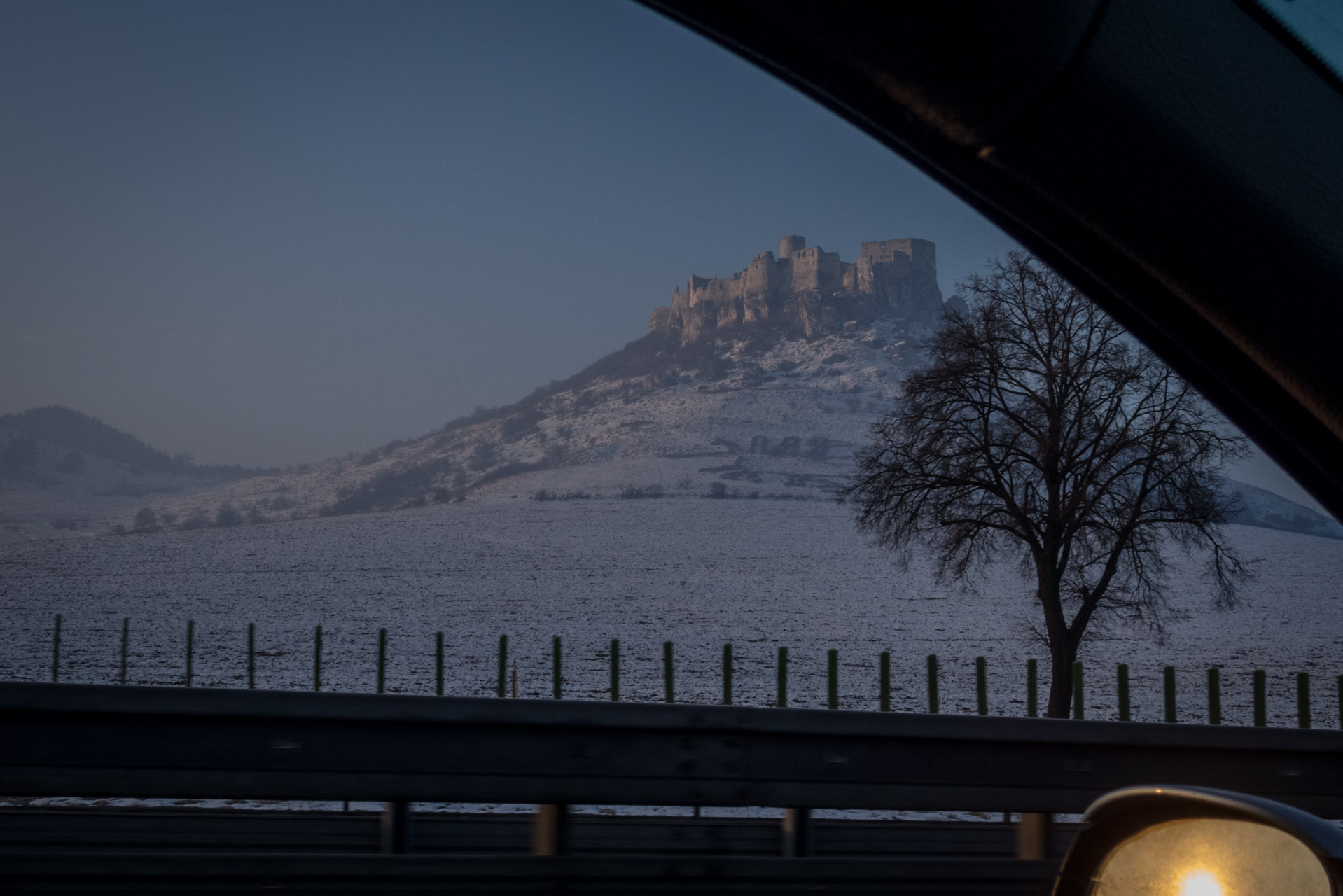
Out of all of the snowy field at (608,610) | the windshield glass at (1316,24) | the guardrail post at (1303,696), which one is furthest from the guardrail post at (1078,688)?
the windshield glass at (1316,24)

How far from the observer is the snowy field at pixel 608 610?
2320cm

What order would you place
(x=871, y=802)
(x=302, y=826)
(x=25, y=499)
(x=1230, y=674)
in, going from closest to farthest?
1. (x=871, y=802)
2. (x=302, y=826)
3. (x=1230, y=674)
4. (x=25, y=499)

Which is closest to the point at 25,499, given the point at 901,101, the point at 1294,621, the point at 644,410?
the point at 644,410

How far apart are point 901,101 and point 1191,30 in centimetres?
43

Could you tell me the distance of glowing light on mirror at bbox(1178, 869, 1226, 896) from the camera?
946mm

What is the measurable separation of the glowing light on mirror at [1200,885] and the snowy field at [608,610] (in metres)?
19.6

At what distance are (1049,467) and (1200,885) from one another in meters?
17.5

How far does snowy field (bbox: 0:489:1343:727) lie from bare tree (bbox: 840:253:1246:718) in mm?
2630

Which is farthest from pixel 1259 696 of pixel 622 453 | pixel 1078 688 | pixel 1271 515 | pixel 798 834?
pixel 622 453

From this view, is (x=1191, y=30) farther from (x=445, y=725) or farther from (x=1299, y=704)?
(x=1299, y=704)

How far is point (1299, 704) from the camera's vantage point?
13.3 metres

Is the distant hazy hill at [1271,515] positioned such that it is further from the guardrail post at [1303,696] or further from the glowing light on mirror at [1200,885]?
the glowing light on mirror at [1200,885]

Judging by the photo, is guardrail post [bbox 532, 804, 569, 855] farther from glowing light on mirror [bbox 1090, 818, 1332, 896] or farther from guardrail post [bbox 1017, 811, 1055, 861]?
glowing light on mirror [bbox 1090, 818, 1332, 896]

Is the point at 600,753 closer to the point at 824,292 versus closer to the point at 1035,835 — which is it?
the point at 1035,835
